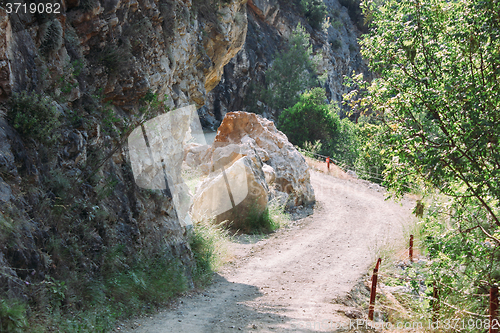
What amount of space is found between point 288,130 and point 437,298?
23881mm

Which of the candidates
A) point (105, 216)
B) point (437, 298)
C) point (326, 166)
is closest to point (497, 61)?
point (437, 298)

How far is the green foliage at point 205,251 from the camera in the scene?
7588mm

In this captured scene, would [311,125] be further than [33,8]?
Yes

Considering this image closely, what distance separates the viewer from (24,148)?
14.2ft

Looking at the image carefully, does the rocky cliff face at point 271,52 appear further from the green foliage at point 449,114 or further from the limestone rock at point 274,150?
the green foliage at point 449,114

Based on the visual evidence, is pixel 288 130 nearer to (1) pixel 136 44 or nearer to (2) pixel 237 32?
(2) pixel 237 32

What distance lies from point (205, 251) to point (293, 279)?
2.02m

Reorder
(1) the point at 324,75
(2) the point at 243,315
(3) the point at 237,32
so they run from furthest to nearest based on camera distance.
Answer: (1) the point at 324,75 → (3) the point at 237,32 → (2) the point at 243,315

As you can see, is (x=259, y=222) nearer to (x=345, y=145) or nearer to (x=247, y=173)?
(x=247, y=173)

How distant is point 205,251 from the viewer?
846 centimetres

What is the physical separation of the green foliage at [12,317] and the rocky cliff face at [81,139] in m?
0.23

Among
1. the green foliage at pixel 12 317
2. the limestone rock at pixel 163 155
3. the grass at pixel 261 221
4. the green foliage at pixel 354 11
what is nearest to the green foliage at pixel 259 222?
the grass at pixel 261 221

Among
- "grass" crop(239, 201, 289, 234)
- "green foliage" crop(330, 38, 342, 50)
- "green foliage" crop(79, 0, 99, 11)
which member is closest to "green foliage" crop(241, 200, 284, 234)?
"grass" crop(239, 201, 289, 234)

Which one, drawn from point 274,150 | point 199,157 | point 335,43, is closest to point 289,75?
point 335,43
